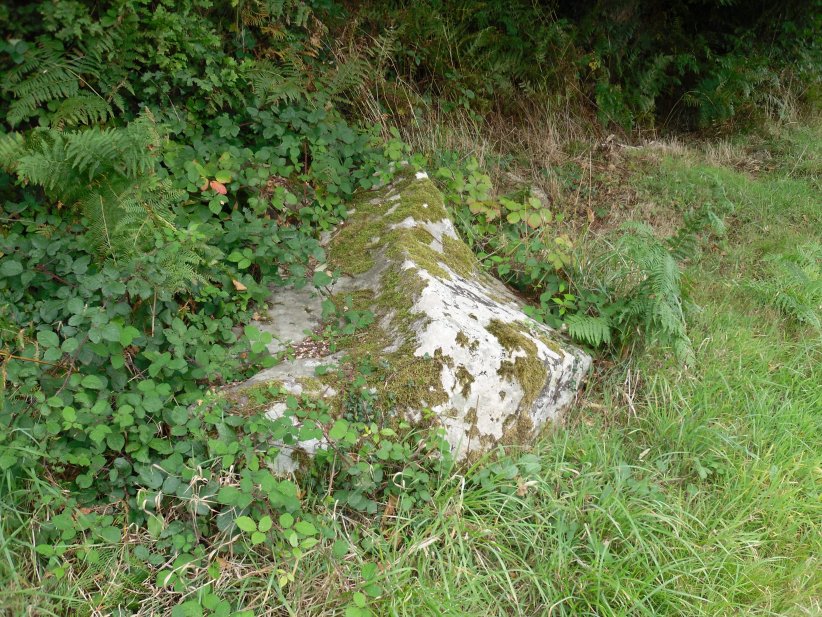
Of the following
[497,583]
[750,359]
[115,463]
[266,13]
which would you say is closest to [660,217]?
[750,359]

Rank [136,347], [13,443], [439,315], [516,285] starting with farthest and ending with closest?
[516,285], [439,315], [136,347], [13,443]

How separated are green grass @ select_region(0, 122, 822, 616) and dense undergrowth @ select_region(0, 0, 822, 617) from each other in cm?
1

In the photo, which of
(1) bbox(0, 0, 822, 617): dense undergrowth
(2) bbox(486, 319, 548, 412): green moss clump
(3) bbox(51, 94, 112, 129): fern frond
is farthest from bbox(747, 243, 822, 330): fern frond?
(3) bbox(51, 94, 112, 129): fern frond

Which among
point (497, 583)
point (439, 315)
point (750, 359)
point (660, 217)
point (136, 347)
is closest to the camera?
point (497, 583)

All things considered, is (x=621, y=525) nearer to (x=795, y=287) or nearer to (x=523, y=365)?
(x=523, y=365)

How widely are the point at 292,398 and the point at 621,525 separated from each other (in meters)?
1.52

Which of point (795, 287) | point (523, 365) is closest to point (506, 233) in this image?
point (523, 365)

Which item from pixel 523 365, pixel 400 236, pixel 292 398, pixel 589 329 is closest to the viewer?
pixel 292 398

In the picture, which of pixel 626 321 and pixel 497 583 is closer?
pixel 497 583

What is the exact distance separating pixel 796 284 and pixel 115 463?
14.4 ft

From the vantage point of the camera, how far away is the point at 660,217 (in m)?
5.31

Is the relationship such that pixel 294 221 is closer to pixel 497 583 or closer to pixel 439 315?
pixel 439 315

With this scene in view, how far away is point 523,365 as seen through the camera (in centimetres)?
304

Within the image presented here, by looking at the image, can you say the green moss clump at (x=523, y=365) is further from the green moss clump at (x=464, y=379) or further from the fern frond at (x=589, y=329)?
the fern frond at (x=589, y=329)
